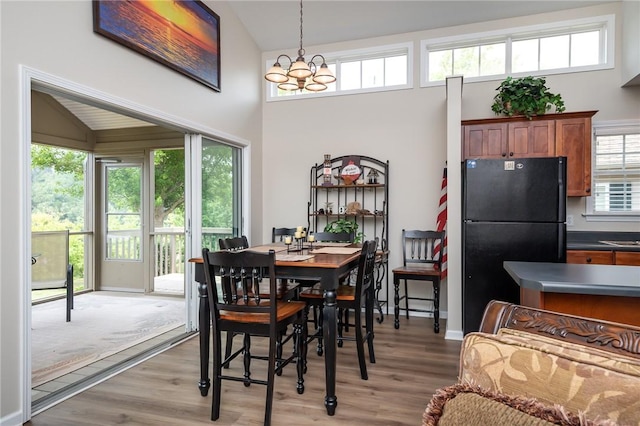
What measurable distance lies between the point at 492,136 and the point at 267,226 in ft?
10.1

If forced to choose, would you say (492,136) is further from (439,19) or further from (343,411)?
(343,411)

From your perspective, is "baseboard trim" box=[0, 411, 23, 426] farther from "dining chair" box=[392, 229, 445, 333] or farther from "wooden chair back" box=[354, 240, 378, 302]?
"dining chair" box=[392, 229, 445, 333]

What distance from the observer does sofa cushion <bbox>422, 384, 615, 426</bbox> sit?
0.71 m

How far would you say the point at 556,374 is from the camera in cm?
80

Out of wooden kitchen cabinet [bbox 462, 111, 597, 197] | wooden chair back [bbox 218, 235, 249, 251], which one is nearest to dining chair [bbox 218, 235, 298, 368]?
wooden chair back [bbox 218, 235, 249, 251]

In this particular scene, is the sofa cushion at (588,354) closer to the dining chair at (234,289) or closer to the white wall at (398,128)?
the dining chair at (234,289)

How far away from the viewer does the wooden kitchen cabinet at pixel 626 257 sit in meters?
3.65

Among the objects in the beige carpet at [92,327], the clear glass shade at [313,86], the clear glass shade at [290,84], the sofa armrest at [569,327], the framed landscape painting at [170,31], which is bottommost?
the beige carpet at [92,327]

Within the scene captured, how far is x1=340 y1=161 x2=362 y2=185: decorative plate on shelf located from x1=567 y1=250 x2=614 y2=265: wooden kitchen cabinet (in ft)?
7.95

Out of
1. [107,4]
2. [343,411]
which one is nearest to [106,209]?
[107,4]

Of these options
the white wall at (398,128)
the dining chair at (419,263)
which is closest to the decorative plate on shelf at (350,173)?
the white wall at (398,128)

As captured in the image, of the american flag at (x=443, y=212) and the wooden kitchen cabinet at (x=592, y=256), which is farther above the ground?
the american flag at (x=443, y=212)

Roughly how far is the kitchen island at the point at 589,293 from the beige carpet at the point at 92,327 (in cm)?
330

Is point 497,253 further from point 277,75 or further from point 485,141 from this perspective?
point 277,75
